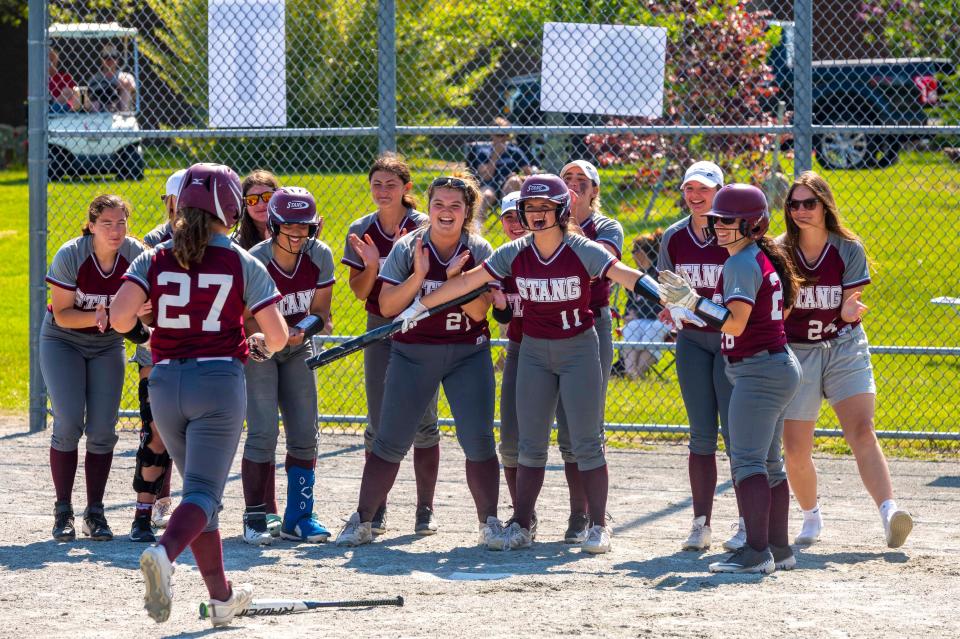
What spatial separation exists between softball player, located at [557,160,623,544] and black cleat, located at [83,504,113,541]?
231 cm

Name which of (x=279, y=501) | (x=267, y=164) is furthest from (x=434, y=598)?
(x=267, y=164)

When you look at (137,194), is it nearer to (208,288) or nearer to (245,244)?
(245,244)

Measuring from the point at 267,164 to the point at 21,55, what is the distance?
44.9 feet

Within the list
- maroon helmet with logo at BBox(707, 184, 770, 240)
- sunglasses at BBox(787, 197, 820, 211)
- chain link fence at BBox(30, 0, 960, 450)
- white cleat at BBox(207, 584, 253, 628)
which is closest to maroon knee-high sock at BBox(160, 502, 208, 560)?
white cleat at BBox(207, 584, 253, 628)

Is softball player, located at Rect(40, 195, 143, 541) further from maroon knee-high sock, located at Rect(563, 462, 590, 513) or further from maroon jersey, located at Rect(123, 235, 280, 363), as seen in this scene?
maroon knee-high sock, located at Rect(563, 462, 590, 513)

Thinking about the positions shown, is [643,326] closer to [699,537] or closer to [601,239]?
[601,239]

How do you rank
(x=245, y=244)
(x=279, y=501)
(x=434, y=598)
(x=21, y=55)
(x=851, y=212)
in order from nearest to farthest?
(x=434, y=598), (x=245, y=244), (x=279, y=501), (x=851, y=212), (x=21, y=55)

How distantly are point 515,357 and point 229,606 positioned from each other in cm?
224

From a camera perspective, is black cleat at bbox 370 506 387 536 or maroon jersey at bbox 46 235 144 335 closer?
maroon jersey at bbox 46 235 144 335

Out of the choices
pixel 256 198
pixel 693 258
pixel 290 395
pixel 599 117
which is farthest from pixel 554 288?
pixel 599 117

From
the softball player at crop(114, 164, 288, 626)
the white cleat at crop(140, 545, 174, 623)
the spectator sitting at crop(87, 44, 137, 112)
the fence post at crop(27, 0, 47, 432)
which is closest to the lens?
the white cleat at crop(140, 545, 174, 623)

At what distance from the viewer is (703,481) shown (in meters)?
6.25

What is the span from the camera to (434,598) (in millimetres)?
5180

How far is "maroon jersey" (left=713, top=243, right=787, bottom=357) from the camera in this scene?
5453 mm
